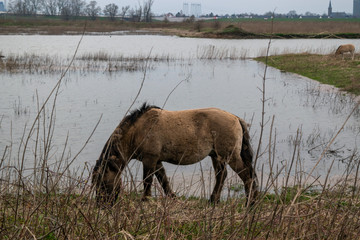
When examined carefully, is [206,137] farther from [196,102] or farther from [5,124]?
[196,102]

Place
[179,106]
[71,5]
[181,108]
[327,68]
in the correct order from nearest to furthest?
[181,108] → [179,106] → [327,68] → [71,5]

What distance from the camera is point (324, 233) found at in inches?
137

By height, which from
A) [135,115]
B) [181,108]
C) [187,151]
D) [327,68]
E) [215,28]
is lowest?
[181,108]

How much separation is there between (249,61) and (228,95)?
14.5 m

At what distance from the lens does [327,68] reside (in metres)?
23.5

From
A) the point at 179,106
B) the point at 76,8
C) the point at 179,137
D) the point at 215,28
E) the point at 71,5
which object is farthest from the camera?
the point at 71,5

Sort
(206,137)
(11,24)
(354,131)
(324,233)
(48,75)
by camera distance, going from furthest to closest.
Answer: (11,24), (48,75), (354,131), (206,137), (324,233)

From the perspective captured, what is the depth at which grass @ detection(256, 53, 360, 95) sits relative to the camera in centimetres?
1903

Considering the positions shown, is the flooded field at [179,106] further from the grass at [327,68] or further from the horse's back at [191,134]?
the grass at [327,68]

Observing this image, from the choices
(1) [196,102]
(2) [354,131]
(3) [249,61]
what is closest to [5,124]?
(1) [196,102]

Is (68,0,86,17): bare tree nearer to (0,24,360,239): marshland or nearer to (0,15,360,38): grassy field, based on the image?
(0,15,360,38): grassy field

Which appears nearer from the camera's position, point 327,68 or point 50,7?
point 327,68

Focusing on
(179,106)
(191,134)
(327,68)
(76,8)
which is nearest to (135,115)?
(191,134)

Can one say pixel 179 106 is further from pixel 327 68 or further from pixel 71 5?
pixel 71 5
